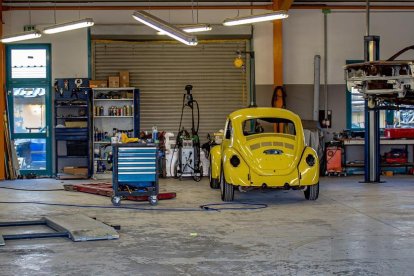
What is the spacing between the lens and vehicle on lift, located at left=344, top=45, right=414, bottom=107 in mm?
9180

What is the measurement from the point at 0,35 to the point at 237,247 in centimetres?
1045

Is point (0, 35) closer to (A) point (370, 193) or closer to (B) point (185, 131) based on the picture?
(B) point (185, 131)

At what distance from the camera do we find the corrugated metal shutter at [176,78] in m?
15.9

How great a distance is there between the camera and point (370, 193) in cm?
1149

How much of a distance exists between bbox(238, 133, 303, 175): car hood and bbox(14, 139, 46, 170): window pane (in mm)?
6819

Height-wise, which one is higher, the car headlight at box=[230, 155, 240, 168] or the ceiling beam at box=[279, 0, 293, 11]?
the ceiling beam at box=[279, 0, 293, 11]

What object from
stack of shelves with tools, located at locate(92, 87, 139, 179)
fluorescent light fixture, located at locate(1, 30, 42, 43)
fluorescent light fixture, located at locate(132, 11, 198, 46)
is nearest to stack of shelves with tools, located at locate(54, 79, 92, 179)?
stack of shelves with tools, located at locate(92, 87, 139, 179)

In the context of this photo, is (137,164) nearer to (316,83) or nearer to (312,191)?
(312,191)

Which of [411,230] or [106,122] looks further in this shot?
[106,122]

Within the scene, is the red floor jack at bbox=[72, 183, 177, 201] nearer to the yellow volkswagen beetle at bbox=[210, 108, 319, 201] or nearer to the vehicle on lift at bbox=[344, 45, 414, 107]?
the yellow volkswagen beetle at bbox=[210, 108, 319, 201]

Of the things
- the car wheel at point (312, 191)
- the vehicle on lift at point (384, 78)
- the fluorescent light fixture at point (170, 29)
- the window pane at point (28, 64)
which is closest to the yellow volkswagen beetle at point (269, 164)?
the car wheel at point (312, 191)

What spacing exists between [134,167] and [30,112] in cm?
662

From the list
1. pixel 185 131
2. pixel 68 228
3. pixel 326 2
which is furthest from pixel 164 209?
pixel 326 2

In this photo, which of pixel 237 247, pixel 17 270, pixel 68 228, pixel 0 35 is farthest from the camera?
pixel 0 35
